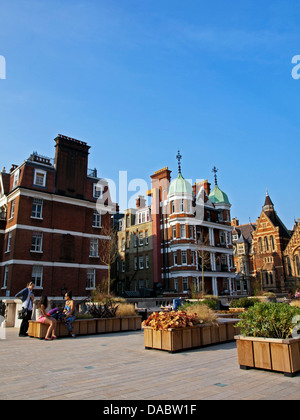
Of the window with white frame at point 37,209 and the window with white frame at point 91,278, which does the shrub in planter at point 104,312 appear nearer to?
the window with white frame at point 37,209

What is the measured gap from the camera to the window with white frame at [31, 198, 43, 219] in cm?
3159

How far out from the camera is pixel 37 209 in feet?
105

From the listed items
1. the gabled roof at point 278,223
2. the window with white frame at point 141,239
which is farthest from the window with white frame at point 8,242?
the gabled roof at point 278,223

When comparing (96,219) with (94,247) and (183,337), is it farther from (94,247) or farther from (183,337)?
(183,337)

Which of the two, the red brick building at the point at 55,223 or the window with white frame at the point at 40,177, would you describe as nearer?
the red brick building at the point at 55,223

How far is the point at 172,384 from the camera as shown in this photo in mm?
5918

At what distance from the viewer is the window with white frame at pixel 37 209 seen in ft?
104

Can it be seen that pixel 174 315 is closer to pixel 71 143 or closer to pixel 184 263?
pixel 71 143

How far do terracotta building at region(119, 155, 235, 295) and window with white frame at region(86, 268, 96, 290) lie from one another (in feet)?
34.3

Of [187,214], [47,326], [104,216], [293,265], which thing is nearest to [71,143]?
[104,216]

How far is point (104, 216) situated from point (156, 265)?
12.4m

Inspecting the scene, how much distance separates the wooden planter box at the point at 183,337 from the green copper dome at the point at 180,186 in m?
35.5

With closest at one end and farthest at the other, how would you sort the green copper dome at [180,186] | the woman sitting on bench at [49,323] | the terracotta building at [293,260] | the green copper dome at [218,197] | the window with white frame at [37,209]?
1. the woman sitting on bench at [49,323]
2. the window with white frame at [37,209]
3. the green copper dome at [180,186]
4. the green copper dome at [218,197]
5. the terracotta building at [293,260]

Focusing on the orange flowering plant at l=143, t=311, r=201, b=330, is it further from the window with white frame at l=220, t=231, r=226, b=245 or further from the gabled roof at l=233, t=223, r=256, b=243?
the gabled roof at l=233, t=223, r=256, b=243
